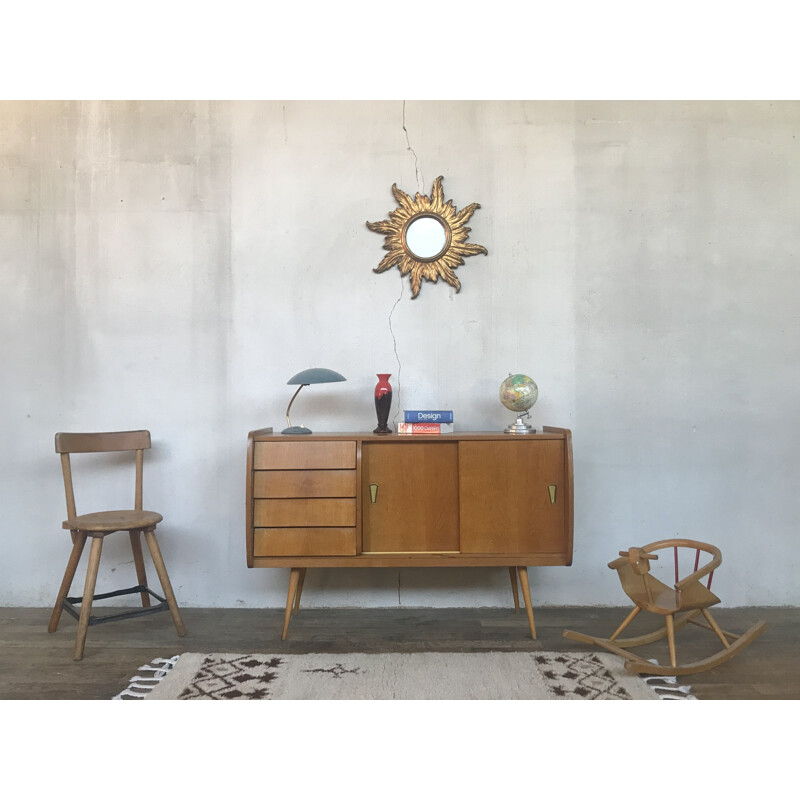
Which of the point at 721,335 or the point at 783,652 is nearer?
the point at 783,652

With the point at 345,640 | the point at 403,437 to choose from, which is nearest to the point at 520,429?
the point at 403,437

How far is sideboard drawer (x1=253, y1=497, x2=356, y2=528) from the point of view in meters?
3.15

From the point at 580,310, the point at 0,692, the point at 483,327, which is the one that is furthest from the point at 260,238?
the point at 0,692

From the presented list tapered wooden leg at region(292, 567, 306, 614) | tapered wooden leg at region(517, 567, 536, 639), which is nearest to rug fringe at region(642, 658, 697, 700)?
tapered wooden leg at region(517, 567, 536, 639)

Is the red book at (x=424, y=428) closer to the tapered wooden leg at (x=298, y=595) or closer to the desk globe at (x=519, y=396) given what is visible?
the desk globe at (x=519, y=396)

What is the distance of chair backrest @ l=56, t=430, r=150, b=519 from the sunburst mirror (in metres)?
1.49

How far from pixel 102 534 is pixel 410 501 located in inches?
53.3

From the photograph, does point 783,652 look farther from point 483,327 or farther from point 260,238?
point 260,238

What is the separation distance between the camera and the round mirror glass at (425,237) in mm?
3721

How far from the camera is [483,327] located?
3.74m

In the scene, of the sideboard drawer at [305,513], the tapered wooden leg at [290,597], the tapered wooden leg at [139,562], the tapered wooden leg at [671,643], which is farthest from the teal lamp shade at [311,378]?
the tapered wooden leg at [671,643]

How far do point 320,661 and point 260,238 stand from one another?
2.13 meters

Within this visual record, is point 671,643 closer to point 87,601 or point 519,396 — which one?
point 519,396

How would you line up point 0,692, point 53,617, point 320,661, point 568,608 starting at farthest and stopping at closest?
point 568,608
point 53,617
point 320,661
point 0,692
